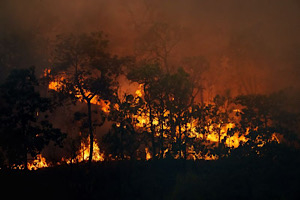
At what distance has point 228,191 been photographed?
944 inches

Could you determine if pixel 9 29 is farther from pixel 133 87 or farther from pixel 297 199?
pixel 297 199

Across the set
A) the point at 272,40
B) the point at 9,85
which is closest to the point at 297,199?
the point at 9,85

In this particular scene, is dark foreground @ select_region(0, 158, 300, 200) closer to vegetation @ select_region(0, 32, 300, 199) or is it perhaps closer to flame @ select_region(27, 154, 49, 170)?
vegetation @ select_region(0, 32, 300, 199)

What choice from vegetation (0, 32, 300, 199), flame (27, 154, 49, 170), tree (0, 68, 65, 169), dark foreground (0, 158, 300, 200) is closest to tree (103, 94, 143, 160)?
vegetation (0, 32, 300, 199)

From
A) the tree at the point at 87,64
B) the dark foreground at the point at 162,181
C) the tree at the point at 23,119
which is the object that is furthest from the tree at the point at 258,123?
the tree at the point at 23,119

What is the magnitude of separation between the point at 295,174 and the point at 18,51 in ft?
190

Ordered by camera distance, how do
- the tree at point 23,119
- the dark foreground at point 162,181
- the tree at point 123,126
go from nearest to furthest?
the dark foreground at point 162,181 < the tree at point 23,119 < the tree at point 123,126

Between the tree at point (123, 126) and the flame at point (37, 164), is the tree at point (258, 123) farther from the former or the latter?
the flame at point (37, 164)

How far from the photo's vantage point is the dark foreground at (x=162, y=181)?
2339 centimetres

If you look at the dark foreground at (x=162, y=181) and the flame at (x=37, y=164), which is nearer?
the dark foreground at (x=162, y=181)

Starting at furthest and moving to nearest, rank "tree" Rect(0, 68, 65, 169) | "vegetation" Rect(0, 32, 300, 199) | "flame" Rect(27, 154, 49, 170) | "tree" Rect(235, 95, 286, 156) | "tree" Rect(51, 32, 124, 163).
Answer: "flame" Rect(27, 154, 49, 170) < "tree" Rect(51, 32, 124, 163) < "tree" Rect(235, 95, 286, 156) < "tree" Rect(0, 68, 65, 169) < "vegetation" Rect(0, 32, 300, 199)

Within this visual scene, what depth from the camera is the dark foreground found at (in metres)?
23.4

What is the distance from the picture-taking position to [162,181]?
2973 centimetres

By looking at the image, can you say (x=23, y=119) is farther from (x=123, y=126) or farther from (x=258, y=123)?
(x=258, y=123)
